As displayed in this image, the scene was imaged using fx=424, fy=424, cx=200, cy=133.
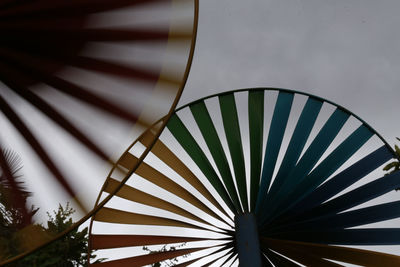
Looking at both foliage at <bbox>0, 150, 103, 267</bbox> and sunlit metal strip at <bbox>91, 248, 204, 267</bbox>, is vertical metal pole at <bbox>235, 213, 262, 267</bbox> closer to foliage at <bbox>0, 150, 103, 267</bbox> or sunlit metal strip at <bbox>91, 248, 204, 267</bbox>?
sunlit metal strip at <bbox>91, 248, 204, 267</bbox>

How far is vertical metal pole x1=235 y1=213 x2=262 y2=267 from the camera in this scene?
12.0ft

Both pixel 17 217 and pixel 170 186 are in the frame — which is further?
pixel 170 186

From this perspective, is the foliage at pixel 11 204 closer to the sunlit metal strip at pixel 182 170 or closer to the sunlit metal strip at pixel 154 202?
the sunlit metal strip at pixel 154 202

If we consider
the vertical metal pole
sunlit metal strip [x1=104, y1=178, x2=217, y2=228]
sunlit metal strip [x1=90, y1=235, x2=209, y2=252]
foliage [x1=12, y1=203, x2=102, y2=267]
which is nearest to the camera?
the vertical metal pole

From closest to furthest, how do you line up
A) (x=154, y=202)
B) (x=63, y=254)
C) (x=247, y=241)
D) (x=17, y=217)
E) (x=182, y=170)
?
(x=17, y=217), (x=247, y=241), (x=154, y=202), (x=182, y=170), (x=63, y=254)

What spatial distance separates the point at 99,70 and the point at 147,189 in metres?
3.26

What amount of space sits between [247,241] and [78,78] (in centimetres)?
262

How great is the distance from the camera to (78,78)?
5.12ft

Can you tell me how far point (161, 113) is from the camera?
1426mm

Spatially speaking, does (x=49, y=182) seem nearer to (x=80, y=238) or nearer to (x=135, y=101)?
(x=135, y=101)

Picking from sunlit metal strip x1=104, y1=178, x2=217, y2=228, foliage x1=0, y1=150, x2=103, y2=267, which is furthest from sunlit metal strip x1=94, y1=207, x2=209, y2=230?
foliage x1=0, y1=150, x2=103, y2=267

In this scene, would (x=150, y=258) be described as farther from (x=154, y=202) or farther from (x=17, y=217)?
(x=17, y=217)

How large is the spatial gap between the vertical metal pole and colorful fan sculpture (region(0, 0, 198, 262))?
2528mm

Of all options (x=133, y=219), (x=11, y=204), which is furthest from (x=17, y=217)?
(x=133, y=219)
